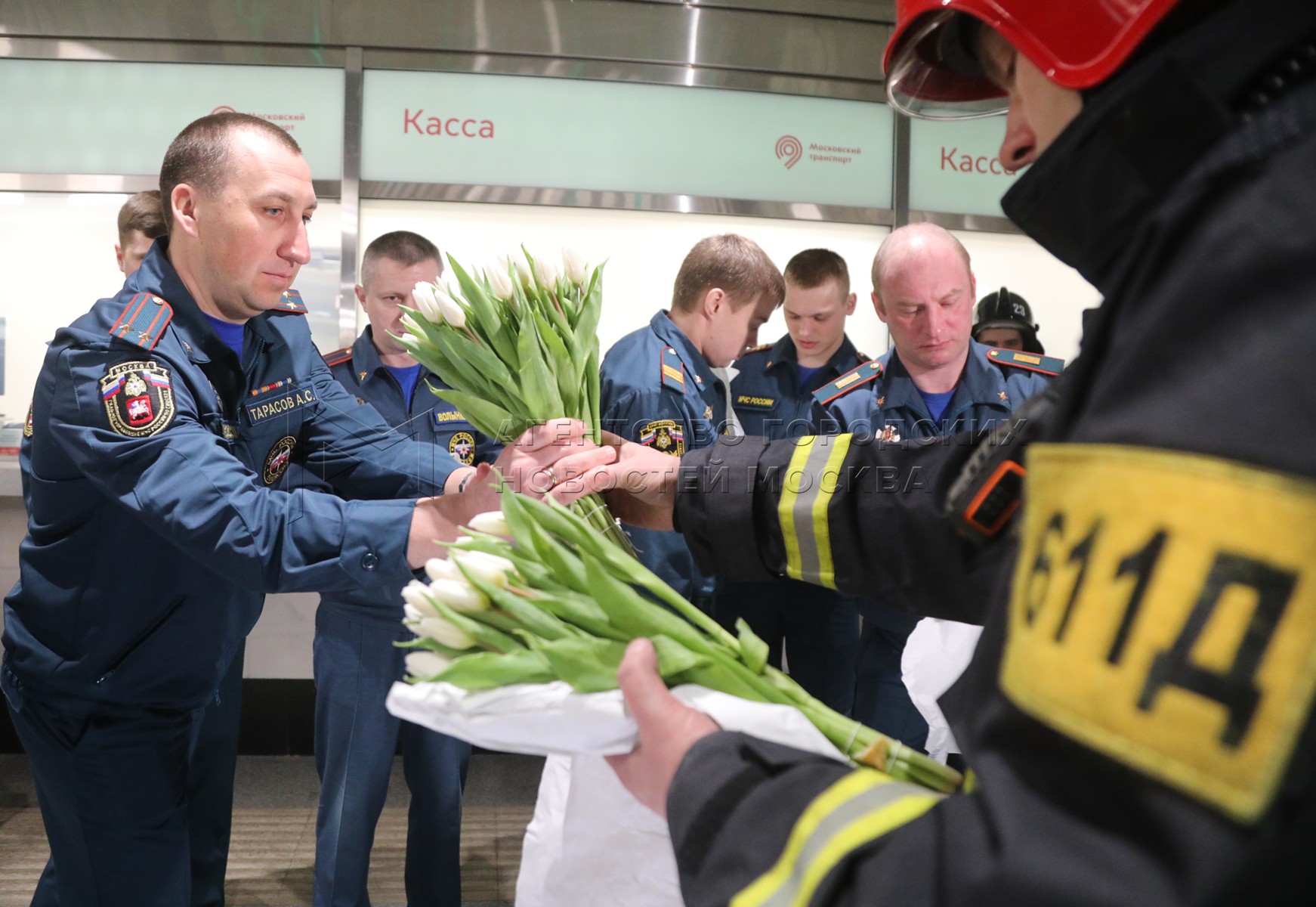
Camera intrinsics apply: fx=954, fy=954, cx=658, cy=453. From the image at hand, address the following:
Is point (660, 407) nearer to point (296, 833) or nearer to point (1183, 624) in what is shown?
point (296, 833)

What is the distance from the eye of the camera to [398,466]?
204 cm

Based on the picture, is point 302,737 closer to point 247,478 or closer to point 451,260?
point 247,478

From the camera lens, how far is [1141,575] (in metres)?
0.48

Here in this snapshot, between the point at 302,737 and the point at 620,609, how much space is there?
11.7 ft

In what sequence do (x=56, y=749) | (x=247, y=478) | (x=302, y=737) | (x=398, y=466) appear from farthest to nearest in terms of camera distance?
(x=302, y=737)
(x=398, y=466)
(x=56, y=749)
(x=247, y=478)

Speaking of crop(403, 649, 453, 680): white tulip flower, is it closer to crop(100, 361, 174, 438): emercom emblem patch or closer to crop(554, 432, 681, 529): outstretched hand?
crop(554, 432, 681, 529): outstretched hand

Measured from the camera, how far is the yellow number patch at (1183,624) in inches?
17.1

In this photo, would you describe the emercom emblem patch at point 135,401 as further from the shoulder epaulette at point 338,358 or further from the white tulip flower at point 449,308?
the shoulder epaulette at point 338,358

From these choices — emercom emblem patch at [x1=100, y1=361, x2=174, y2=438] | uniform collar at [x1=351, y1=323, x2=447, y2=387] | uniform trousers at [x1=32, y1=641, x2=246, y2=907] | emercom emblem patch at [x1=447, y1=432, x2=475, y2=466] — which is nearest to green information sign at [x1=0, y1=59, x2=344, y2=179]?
uniform collar at [x1=351, y1=323, x2=447, y2=387]

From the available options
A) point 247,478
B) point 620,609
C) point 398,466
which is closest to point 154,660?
point 247,478

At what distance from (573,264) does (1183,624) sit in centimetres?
127

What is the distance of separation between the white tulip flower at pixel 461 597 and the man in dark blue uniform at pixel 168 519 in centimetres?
50

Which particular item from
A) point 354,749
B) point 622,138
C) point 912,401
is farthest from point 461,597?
point 622,138

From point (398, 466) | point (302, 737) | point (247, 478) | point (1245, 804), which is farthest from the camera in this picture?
point (302, 737)
